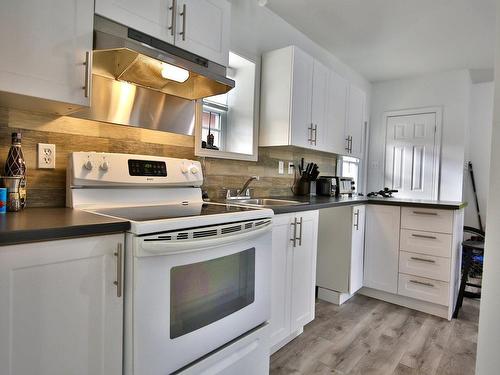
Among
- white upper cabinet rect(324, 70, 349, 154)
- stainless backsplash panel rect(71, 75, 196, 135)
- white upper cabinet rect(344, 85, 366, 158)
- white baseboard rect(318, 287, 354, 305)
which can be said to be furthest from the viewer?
white upper cabinet rect(344, 85, 366, 158)

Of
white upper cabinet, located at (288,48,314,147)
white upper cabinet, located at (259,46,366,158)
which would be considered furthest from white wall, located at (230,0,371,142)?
white upper cabinet, located at (288,48,314,147)

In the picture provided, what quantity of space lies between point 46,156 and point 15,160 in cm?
15

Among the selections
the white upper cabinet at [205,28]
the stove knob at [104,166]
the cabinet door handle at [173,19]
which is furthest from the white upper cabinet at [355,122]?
the stove knob at [104,166]

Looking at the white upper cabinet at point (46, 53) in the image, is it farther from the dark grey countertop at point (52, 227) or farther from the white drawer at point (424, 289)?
the white drawer at point (424, 289)

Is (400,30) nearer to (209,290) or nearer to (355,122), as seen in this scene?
(355,122)

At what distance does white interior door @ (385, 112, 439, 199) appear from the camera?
4.30 m

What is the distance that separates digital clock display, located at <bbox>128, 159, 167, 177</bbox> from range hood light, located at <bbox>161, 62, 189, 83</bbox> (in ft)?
1.51

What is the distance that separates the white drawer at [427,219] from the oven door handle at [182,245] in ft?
6.27

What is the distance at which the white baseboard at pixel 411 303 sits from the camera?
264 centimetres

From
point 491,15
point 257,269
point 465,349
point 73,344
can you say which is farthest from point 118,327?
point 491,15

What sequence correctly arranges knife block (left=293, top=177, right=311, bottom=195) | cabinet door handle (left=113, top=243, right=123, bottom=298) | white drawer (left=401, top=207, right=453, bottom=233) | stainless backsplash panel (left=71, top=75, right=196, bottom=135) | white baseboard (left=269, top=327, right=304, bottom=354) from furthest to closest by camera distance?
knife block (left=293, top=177, right=311, bottom=195), white drawer (left=401, top=207, right=453, bottom=233), white baseboard (left=269, top=327, right=304, bottom=354), stainless backsplash panel (left=71, top=75, right=196, bottom=135), cabinet door handle (left=113, top=243, right=123, bottom=298)

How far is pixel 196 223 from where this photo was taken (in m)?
1.23

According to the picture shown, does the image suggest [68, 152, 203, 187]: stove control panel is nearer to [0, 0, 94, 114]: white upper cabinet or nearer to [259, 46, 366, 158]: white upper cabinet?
[0, 0, 94, 114]: white upper cabinet

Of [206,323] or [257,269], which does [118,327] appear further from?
[257,269]
